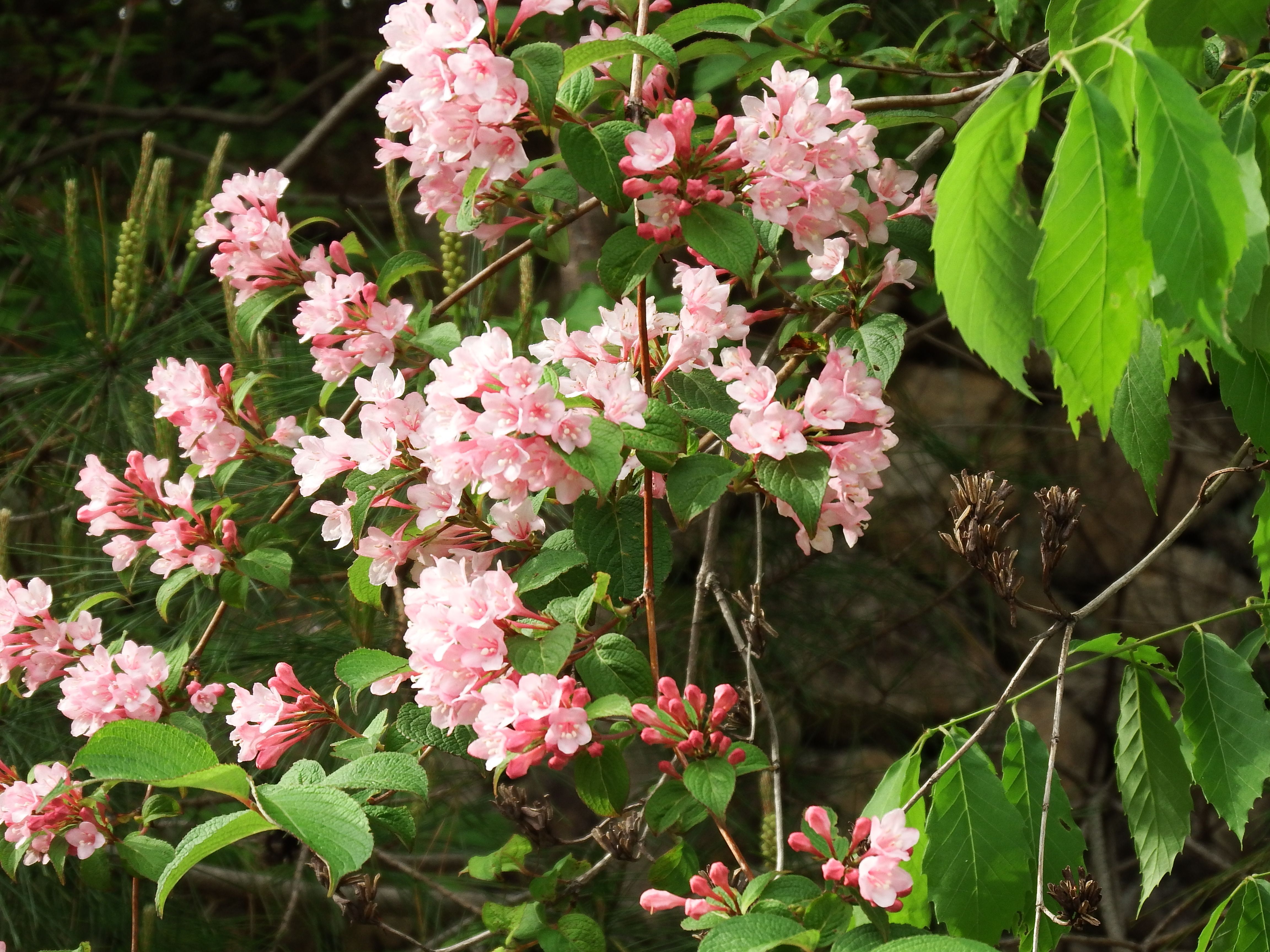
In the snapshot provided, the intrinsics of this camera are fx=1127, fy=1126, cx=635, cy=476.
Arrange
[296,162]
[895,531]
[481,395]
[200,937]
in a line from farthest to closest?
1. [895,531]
2. [296,162]
3. [200,937]
4. [481,395]

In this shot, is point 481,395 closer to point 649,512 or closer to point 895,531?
point 649,512

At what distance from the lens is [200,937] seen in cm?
178

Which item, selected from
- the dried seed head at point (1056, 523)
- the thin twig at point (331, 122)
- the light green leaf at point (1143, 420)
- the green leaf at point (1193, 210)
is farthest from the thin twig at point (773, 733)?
the thin twig at point (331, 122)

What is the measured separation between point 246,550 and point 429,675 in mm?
431

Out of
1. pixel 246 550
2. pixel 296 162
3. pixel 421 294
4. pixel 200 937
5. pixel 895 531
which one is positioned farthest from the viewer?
pixel 895 531

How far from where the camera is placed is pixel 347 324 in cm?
95

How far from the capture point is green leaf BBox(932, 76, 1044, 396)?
0.56 metres

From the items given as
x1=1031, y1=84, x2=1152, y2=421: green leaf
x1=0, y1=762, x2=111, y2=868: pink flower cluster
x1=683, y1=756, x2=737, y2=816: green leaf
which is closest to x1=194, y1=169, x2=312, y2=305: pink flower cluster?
x1=0, y1=762, x2=111, y2=868: pink flower cluster

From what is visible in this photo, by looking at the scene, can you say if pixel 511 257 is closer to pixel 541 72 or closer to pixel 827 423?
pixel 541 72

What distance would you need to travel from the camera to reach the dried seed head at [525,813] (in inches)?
35.4

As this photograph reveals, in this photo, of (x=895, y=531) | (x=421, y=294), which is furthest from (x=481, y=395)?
(x=895, y=531)

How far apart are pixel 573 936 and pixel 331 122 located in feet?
4.76

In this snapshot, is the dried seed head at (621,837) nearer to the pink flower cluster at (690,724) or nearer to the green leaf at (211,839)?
the pink flower cluster at (690,724)

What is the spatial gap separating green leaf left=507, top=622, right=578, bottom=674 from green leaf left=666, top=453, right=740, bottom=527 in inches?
4.1
